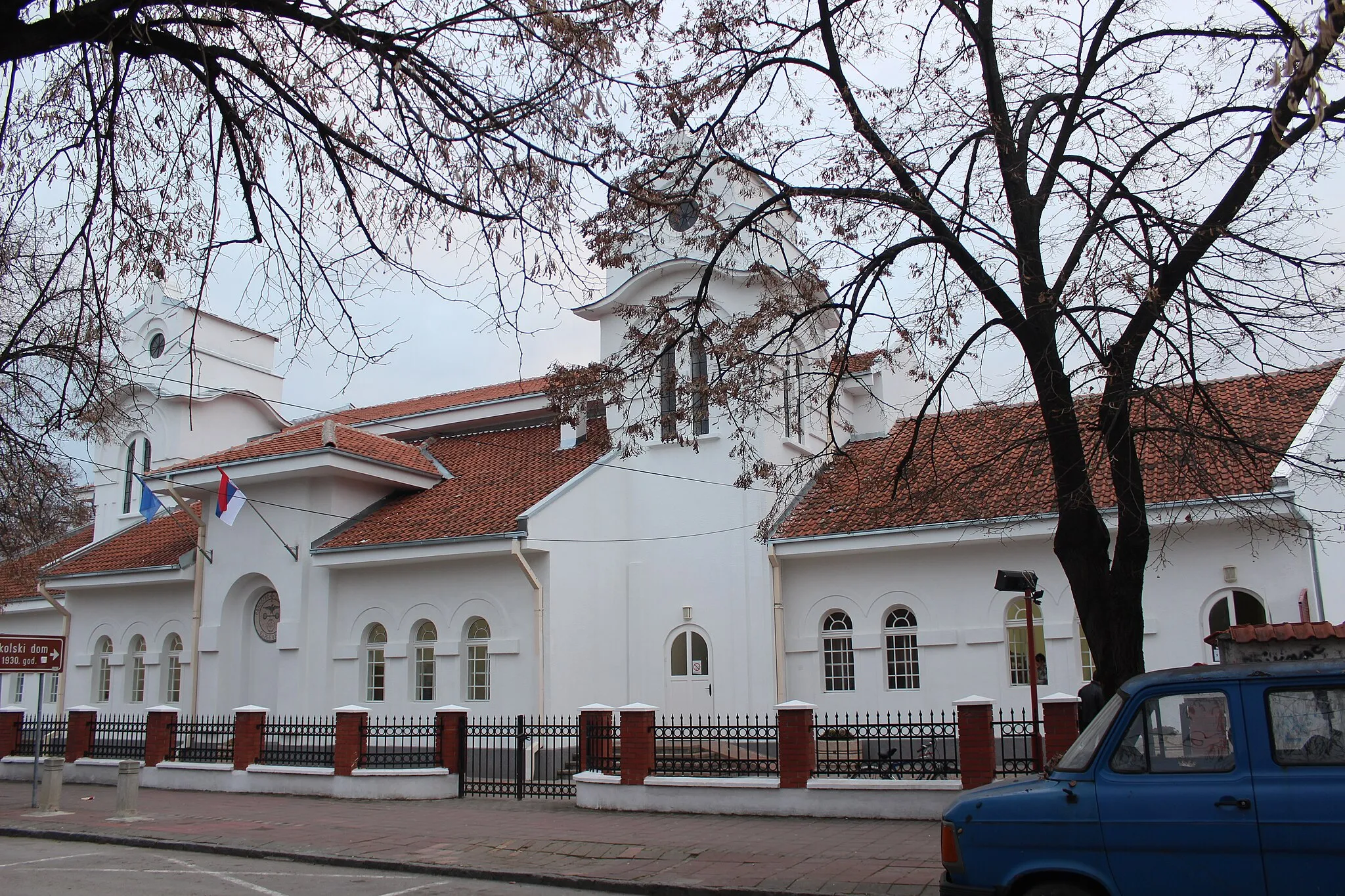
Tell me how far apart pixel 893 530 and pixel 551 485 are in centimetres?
710

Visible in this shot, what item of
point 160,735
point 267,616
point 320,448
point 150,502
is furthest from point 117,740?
point 320,448

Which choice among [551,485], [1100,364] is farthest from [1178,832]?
[551,485]

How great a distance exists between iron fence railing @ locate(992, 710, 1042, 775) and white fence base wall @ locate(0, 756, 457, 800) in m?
8.40

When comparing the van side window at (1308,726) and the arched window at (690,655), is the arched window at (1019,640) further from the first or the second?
the van side window at (1308,726)

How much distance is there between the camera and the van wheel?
259 inches

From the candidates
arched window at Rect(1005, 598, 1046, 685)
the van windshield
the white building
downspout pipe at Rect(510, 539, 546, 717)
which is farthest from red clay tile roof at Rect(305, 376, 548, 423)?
the van windshield

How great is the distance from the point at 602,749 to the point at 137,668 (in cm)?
1567

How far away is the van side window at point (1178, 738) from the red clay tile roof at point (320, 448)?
1760 centimetres

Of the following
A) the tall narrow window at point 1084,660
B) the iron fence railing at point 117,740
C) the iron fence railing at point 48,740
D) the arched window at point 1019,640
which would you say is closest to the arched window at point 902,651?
the arched window at point 1019,640

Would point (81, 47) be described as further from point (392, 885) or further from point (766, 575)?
point (766, 575)

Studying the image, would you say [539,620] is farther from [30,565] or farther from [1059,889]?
[30,565]

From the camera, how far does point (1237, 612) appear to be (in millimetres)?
16328

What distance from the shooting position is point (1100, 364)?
9.65 metres

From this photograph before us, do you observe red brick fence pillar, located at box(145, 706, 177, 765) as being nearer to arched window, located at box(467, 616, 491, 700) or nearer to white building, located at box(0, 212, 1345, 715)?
white building, located at box(0, 212, 1345, 715)
